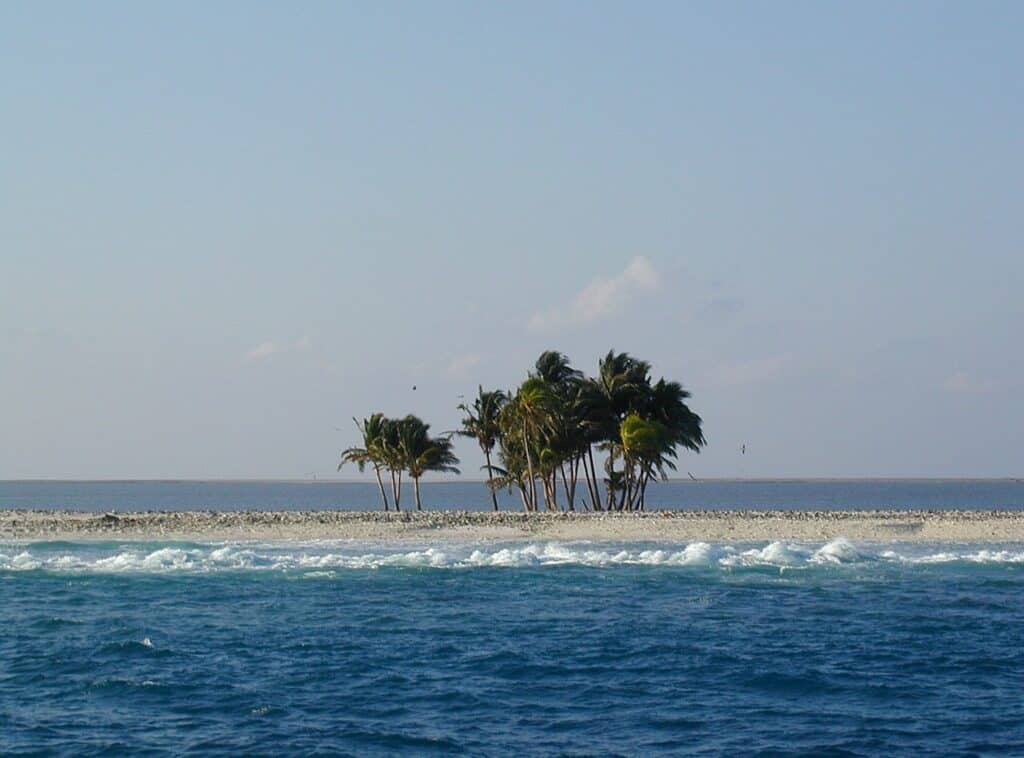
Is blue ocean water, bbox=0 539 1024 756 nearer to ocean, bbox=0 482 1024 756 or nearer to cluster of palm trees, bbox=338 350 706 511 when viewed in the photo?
ocean, bbox=0 482 1024 756

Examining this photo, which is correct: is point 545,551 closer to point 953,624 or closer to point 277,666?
point 953,624

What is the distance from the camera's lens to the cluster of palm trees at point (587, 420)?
67062 millimetres

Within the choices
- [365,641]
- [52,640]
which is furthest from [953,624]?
[52,640]

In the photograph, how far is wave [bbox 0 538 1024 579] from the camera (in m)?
37.9

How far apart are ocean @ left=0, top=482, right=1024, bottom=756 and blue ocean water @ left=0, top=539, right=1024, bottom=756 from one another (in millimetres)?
70

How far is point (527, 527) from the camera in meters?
49.8

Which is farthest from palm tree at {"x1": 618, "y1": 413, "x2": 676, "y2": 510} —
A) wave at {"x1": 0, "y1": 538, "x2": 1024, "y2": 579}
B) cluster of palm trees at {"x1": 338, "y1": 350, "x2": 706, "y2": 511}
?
wave at {"x1": 0, "y1": 538, "x2": 1024, "y2": 579}

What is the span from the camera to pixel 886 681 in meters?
21.5

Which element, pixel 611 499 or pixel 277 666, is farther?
pixel 611 499

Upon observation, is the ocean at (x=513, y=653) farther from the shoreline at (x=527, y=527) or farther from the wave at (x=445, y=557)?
the shoreline at (x=527, y=527)

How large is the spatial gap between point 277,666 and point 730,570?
18081 mm

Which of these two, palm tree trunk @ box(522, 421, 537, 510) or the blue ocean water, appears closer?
the blue ocean water

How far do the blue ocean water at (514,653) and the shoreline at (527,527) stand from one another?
637cm

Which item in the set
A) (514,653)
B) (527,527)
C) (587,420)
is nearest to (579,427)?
(587,420)
